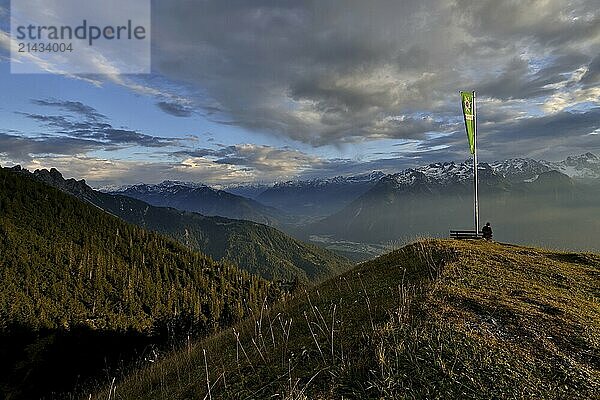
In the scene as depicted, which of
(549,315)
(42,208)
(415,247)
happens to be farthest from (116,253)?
(549,315)

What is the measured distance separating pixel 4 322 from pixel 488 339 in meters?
105

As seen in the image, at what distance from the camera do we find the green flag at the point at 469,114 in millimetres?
25906

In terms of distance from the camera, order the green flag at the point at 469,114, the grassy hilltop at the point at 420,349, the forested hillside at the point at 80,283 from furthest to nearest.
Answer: the forested hillside at the point at 80,283
the green flag at the point at 469,114
the grassy hilltop at the point at 420,349

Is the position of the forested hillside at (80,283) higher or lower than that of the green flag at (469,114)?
lower

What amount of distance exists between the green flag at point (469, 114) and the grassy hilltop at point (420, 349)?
47.7 feet

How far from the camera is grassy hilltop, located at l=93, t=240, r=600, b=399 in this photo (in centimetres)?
631

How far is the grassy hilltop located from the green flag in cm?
1454

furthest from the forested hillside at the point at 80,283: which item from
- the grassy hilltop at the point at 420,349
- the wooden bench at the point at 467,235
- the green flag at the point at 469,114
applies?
the grassy hilltop at the point at 420,349

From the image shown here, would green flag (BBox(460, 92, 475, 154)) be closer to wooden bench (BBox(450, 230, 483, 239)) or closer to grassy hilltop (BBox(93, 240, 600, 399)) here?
wooden bench (BBox(450, 230, 483, 239))

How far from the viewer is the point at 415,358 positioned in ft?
22.3

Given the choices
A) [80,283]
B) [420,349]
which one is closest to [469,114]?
[420,349]

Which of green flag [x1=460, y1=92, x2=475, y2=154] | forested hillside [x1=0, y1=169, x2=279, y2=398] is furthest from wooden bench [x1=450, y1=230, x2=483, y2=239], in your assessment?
forested hillside [x1=0, y1=169, x2=279, y2=398]

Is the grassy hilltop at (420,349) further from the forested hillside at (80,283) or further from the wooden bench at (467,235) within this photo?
the forested hillside at (80,283)

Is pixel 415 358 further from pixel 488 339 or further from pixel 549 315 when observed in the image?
pixel 549 315
